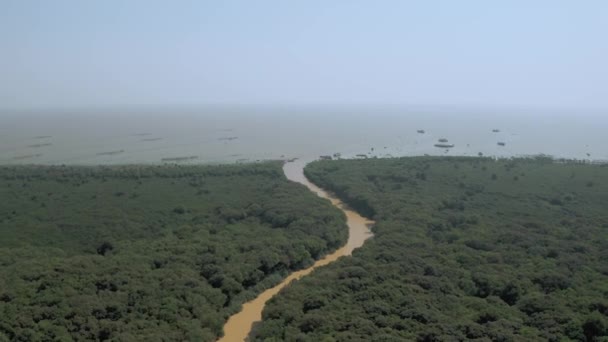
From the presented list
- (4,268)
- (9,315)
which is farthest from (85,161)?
(9,315)

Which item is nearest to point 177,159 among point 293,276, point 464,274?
point 293,276

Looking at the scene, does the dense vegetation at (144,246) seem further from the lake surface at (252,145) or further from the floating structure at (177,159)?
the lake surface at (252,145)

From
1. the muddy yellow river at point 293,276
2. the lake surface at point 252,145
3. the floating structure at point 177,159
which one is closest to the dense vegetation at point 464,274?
the muddy yellow river at point 293,276

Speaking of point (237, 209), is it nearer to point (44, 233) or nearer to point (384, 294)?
point (44, 233)

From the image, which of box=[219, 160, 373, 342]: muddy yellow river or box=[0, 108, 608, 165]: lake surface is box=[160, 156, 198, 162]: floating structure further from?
box=[219, 160, 373, 342]: muddy yellow river

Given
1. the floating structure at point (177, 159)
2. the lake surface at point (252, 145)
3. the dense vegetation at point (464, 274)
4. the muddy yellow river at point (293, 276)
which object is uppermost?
the lake surface at point (252, 145)

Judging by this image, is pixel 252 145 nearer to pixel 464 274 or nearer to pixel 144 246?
pixel 144 246

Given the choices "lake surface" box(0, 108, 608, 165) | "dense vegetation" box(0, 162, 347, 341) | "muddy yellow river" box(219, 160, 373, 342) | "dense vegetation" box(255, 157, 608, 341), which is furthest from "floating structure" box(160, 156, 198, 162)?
"dense vegetation" box(255, 157, 608, 341)
